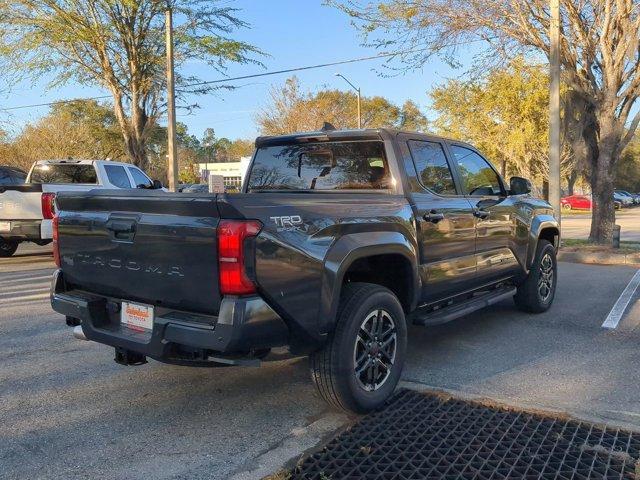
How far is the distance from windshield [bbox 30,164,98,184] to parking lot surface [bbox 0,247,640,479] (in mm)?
6646

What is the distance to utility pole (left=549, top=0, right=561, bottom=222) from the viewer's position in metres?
11.0

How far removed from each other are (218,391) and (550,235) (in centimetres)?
469

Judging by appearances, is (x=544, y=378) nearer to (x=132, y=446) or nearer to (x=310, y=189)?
(x=310, y=189)

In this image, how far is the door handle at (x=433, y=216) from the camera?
4474 mm

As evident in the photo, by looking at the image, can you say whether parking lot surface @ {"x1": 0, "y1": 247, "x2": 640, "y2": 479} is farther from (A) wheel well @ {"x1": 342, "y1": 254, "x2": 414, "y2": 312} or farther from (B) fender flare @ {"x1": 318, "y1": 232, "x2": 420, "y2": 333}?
(A) wheel well @ {"x1": 342, "y1": 254, "x2": 414, "y2": 312}

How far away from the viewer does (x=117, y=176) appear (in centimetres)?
1273

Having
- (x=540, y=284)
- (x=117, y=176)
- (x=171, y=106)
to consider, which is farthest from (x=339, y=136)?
(x=171, y=106)

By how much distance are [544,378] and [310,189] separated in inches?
94.1

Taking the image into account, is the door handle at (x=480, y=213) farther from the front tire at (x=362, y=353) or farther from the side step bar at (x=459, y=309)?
the front tire at (x=362, y=353)

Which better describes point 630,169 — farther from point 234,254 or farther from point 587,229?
point 234,254

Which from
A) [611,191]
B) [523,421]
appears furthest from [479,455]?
[611,191]

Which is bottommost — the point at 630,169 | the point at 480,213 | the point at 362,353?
the point at 362,353

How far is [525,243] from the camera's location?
6.12 metres

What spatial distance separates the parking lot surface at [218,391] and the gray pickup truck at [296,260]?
438mm
